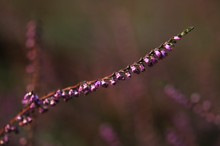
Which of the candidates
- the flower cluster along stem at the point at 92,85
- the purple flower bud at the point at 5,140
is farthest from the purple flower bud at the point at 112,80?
the purple flower bud at the point at 5,140

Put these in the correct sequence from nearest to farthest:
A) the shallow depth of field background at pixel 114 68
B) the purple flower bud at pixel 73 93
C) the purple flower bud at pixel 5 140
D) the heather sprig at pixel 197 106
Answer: the purple flower bud at pixel 73 93 → the purple flower bud at pixel 5 140 → the heather sprig at pixel 197 106 → the shallow depth of field background at pixel 114 68

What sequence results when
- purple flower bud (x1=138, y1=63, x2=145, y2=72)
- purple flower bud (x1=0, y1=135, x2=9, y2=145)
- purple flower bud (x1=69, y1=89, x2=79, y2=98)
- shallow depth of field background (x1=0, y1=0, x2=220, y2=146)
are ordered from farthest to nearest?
shallow depth of field background (x1=0, y1=0, x2=220, y2=146) < purple flower bud (x1=0, y1=135, x2=9, y2=145) < purple flower bud (x1=69, y1=89, x2=79, y2=98) < purple flower bud (x1=138, y1=63, x2=145, y2=72)

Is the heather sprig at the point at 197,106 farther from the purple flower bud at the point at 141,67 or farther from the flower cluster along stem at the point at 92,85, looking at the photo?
the purple flower bud at the point at 141,67

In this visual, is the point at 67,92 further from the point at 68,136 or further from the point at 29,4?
the point at 29,4

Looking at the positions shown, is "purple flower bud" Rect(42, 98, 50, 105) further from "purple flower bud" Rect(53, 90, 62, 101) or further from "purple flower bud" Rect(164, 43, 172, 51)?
"purple flower bud" Rect(164, 43, 172, 51)

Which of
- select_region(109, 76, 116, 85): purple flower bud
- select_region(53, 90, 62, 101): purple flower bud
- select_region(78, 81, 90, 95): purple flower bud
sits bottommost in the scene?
select_region(109, 76, 116, 85): purple flower bud

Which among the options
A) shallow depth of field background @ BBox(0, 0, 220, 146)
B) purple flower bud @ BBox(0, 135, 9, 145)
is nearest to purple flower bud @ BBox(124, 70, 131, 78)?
purple flower bud @ BBox(0, 135, 9, 145)

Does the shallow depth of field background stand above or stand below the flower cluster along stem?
above

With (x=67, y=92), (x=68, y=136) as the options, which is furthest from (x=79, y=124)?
(x=67, y=92)
